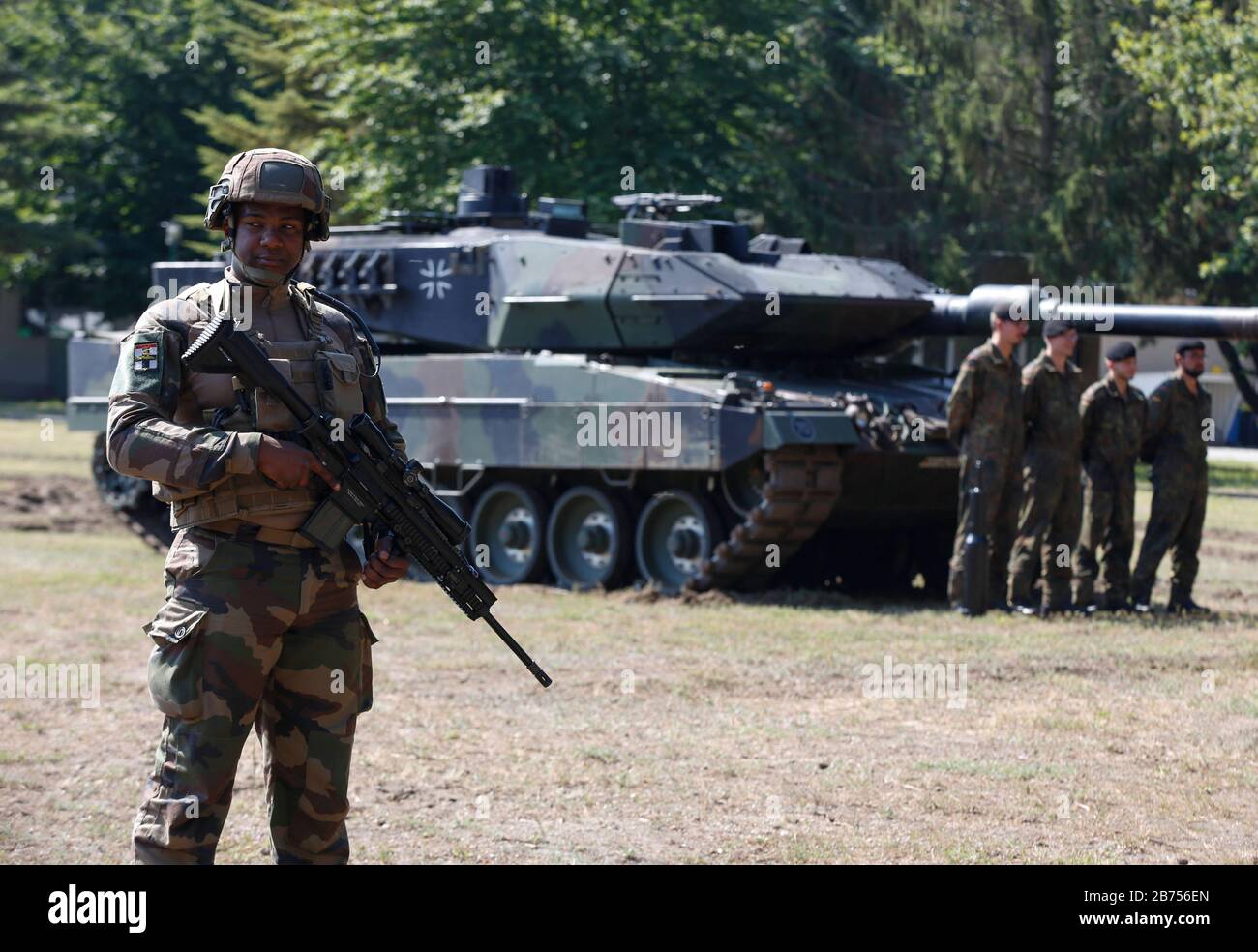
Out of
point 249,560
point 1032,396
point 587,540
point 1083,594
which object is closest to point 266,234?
point 249,560

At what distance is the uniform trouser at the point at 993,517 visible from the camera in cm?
1270

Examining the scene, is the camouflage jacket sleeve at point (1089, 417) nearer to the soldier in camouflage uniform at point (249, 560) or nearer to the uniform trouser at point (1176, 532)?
the uniform trouser at point (1176, 532)

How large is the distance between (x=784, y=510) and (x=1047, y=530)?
1.70 meters

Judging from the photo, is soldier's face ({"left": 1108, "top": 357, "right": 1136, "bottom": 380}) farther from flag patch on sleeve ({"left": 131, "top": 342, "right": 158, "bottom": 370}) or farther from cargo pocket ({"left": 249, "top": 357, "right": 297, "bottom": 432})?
flag patch on sleeve ({"left": 131, "top": 342, "right": 158, "bottom": 370})

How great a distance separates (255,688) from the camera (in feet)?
16.3

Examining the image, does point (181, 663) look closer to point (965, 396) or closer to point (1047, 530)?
point (965, 396)

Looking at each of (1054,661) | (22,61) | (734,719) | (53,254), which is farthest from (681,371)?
(22,61)

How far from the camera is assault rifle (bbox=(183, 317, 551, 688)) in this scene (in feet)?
16.3

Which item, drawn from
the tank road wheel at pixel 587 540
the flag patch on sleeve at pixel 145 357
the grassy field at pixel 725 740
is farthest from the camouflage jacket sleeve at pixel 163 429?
the tank road wheel at pixel 587 540

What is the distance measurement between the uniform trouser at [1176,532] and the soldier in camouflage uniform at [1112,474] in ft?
0.43

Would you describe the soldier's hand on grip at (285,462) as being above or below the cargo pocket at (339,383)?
below

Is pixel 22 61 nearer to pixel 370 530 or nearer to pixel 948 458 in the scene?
pixel 948 458

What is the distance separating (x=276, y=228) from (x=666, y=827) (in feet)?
8.99
